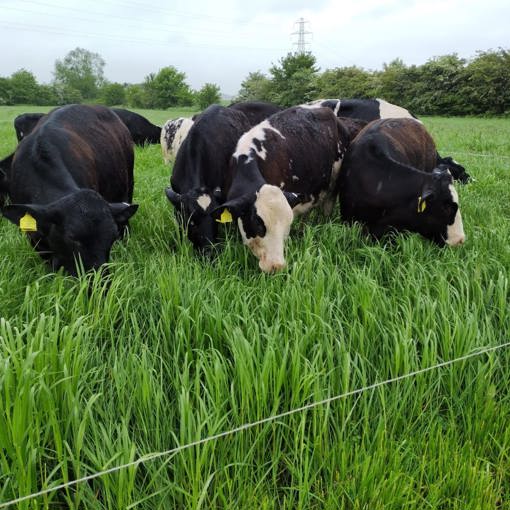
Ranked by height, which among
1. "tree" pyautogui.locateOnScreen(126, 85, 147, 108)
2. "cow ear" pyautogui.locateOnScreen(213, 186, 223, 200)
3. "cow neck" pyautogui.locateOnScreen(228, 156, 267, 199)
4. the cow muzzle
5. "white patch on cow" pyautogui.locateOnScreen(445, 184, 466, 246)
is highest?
"tree" pyautogui.locateOnScreen(126, 85, 147, 108)

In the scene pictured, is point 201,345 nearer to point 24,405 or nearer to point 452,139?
point 24,405

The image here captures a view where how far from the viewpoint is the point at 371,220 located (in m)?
5.25

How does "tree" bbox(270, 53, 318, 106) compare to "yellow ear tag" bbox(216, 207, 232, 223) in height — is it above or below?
above

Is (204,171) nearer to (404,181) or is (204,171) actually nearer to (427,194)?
(404,181)

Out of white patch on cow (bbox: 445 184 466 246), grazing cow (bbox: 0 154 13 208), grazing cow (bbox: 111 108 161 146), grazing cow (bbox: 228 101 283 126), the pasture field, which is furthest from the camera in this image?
grazing cow (bbox: 111 108 161 146)

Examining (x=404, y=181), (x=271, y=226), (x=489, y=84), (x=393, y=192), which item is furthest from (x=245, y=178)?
(x=489, y=84)

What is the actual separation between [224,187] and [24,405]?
360 centimetres

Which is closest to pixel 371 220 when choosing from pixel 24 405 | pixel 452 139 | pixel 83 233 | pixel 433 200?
pixel 433 200

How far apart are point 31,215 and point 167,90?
6772 cm

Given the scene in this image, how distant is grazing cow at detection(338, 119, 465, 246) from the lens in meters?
4.86

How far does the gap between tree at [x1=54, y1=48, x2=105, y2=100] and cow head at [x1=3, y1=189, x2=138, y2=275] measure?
88225 millimetres

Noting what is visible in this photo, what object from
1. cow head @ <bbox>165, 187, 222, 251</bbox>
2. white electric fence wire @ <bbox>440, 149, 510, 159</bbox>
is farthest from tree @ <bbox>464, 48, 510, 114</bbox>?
cow head @ <bbox>165, 187, 222, 251</bbox>

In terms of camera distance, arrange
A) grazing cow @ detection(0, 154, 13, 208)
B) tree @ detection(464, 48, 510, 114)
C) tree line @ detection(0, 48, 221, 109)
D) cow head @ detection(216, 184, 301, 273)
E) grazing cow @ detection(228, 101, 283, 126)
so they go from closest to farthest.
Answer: cow head @ detection(216, 184, 301, 273) → grazing cow @ detection(0, 154, 13, 208) → grazing cow @ detection(228, 101, 283, 126) → tree @ detection(464, 48, 510, 114) → tree line @ detection(0, 48, 221, 109)

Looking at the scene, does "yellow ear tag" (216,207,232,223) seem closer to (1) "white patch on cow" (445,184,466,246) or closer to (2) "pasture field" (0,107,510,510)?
(2) "pasture field" (0,107,510,510)
